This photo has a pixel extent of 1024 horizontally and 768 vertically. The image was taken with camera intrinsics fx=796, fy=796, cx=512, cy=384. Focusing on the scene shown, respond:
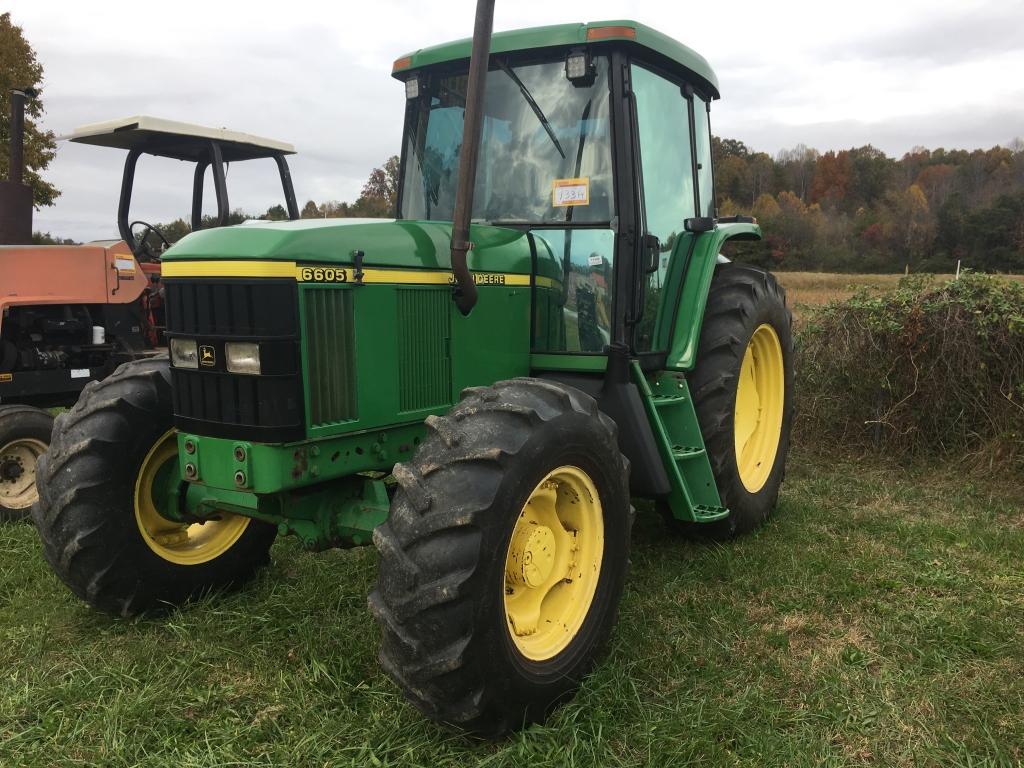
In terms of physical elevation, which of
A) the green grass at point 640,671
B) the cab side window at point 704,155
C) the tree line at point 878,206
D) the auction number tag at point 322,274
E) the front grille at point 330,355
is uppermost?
the tree line at point 878,206

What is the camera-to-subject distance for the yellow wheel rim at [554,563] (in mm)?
2768

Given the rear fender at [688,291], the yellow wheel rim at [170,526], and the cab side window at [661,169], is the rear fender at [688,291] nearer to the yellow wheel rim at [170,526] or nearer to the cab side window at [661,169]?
the cab side window at [661,169]

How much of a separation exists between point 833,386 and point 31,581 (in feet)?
19.2

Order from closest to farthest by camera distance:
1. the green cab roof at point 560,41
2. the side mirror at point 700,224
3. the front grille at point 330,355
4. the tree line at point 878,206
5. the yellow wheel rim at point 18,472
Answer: the front grille at point 330,355 → the green cab roof at point 560,41 → the side mirror at point 700,224 → the yellow wheel rim at point 18,472 → the tree line at point 878,206

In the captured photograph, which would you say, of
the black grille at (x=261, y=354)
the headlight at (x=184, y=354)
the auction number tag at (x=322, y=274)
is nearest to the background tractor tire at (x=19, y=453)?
the headlight at (x=184, y=354)

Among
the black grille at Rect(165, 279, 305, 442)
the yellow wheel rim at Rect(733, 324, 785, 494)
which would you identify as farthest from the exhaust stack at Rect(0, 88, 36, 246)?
the yellow wheel rim at Rect(733, 324, 785, 494)

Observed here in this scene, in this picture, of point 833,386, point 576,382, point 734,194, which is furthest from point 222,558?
point 734,194

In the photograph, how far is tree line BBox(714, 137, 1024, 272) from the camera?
39375mm

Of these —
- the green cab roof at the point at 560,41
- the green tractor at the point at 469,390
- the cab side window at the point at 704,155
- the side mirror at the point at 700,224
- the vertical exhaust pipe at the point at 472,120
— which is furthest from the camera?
the cab side window at the point at 704,155

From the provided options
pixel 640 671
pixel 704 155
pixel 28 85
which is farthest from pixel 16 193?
pixel 28 85

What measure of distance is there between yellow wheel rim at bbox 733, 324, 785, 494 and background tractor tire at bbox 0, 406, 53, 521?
171 inches

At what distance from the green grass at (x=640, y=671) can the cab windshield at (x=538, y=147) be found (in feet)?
6.02

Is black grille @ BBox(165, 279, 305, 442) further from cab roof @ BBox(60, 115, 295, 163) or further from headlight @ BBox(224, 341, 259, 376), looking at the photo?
cab roof @ BBox(60, 115, 295, 163)

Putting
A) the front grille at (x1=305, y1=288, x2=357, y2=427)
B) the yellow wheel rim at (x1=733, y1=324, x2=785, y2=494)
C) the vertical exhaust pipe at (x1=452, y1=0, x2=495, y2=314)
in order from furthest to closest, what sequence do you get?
the yellow wheel rim at (x1=733, y1=324, x2=785, y2=494) < the front grille at (x1=305, y1=288, x2=357, y2=427) < the vertical exhaust pipe at (x1=452, y1=0, x2=495, y2=314)
